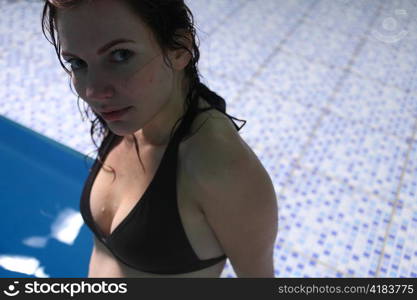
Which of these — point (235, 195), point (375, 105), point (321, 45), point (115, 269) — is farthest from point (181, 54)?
point (321, 45)

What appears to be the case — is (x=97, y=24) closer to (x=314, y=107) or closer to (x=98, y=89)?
(x=98, y=89)

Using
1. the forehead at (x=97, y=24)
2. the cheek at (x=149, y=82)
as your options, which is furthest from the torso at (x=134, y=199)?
the forehead at (x=97, y=24)

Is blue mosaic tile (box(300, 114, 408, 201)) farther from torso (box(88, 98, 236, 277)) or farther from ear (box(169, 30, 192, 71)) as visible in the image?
ear (box(169, 30, 192, 71))

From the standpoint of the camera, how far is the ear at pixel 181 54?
3.10 feet

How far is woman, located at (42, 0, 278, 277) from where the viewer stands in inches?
34.1

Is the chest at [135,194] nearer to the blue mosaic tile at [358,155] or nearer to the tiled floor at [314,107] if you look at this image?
the tiled floor at [314,107]

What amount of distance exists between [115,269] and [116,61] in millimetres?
659

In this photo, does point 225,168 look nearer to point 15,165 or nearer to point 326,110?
point 15,165

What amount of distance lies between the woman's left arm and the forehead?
0.34 m

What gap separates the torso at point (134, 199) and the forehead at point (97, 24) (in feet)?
0.97

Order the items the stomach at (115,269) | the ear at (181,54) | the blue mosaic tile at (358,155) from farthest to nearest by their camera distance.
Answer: the blue mosaic tile at (358,155), the stomach at (115,269), the ear at (181,54)

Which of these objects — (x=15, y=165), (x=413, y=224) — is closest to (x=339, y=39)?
(x=413, y=224)

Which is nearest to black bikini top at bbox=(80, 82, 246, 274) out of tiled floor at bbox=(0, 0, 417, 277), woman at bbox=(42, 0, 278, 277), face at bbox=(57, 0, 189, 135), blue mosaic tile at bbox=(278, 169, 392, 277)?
woman at bbox=(42, 0, 278, 277)

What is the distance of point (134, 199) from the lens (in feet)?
3.61
